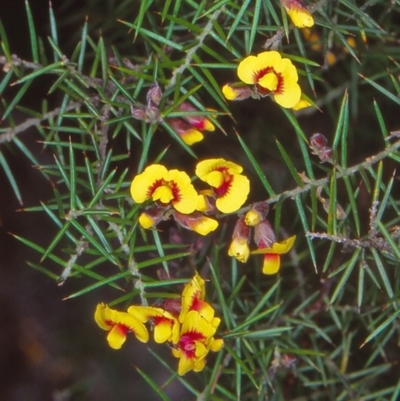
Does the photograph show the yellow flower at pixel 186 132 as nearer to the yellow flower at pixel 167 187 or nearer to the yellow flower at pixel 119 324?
the yellow flower at pixel 167 187

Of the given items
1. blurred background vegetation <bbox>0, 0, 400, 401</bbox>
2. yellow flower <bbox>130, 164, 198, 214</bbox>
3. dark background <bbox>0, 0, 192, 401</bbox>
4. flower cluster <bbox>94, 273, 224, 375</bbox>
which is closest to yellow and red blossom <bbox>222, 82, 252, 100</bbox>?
blurred background vegetation <bbox>0, 0, 400, 401</bbox>

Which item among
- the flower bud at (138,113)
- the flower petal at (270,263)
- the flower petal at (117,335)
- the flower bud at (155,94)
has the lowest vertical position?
the flower petal at (117,335)

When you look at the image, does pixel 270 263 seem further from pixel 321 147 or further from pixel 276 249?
pixel 321 147

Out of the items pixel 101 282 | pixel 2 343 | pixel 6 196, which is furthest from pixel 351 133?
pixel 2 343

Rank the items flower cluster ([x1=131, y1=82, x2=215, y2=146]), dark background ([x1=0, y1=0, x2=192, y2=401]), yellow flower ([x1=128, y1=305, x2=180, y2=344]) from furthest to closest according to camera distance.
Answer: dark background ([x1=0, y1=0, x2=192, y2=401]), flower cluster ([x1=131, y1=82, x2=215, y2=146]), yellow flower ([x1=128, y1=305, x2=180, y2=344])

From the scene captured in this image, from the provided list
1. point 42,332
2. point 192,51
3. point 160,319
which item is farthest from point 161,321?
point 42,332

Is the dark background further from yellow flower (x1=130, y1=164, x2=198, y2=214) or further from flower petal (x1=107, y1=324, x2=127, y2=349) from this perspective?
yellow flower (x1=130, y1=164, x2=198, y2=214)

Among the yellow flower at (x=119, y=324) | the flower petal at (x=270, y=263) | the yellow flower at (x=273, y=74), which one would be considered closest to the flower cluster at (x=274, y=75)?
the yellow flower at (x=273, y=74)
